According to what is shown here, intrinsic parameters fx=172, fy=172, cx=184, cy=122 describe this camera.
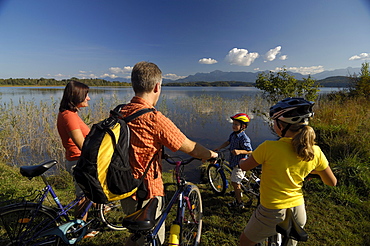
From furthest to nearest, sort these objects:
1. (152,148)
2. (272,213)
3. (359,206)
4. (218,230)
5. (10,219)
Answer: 1. (359,206)
2. (218,230)
3. (10,219)
4. (272,213)
5. (152,148)

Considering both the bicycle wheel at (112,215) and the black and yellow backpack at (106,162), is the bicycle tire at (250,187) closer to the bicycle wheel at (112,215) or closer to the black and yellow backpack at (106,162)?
the bicycle wheel at (112,215)

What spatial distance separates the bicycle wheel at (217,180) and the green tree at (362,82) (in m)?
14.0

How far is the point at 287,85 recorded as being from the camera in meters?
7.38

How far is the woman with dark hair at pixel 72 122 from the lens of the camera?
238cm

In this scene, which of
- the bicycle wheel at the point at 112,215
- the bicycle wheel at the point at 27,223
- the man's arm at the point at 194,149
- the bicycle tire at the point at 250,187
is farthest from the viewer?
the bicycle tire at the point at 250,187

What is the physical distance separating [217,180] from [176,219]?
112 inches

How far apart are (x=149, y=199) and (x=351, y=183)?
196 inches

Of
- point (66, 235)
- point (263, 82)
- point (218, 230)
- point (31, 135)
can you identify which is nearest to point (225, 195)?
point (218, 230)

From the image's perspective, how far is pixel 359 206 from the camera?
3537 mm

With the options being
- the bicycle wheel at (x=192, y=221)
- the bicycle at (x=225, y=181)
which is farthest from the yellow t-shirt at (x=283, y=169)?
the bicycle at (x=225, y=181)

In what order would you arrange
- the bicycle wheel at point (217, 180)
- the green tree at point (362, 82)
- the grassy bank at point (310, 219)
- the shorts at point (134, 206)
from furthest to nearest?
the green tree at point (362, 82) → the bicycle wheel at point (217, 180) → the grassy bank at point (310, 219) → the shorts at point (134, 206)

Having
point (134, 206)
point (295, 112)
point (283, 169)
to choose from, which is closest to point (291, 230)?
point (283, 169)

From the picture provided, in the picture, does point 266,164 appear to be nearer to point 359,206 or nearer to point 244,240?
point 244,240

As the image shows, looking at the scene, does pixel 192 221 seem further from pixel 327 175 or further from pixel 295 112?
pixel 295 112
